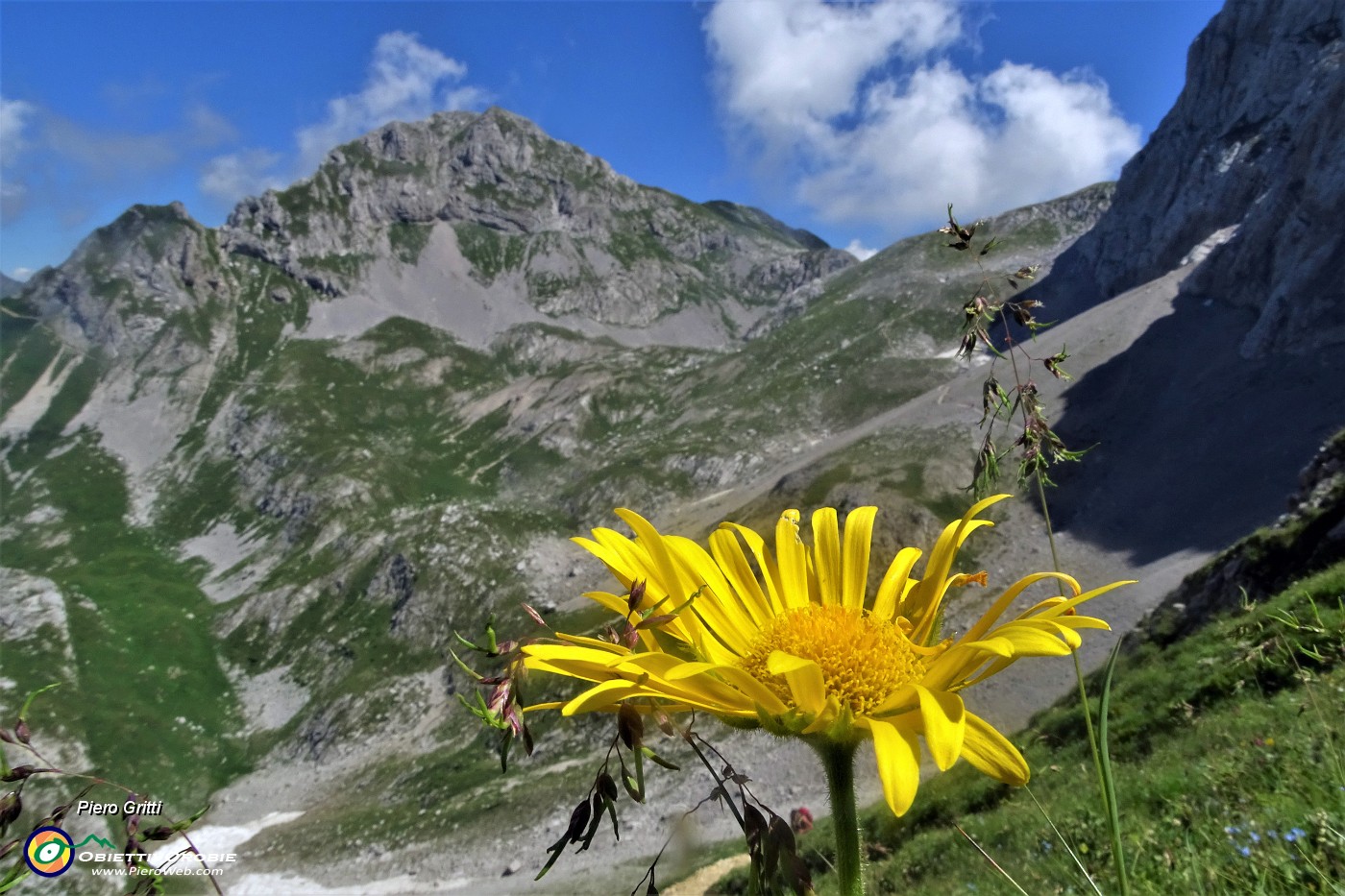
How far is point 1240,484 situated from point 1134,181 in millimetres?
104524

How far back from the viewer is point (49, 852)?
3.70 meters

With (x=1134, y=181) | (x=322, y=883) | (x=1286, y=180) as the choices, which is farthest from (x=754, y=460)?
(x=1134, y=181)

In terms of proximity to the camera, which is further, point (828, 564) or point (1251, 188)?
point (1251, 188)

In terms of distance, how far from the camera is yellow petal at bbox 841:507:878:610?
2873 mm

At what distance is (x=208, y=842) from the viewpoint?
6656 centimetres

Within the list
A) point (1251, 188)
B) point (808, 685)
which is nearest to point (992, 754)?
point (808, 685)

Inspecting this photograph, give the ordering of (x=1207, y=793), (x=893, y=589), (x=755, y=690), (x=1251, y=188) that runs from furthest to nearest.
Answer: (x=1251, y=188)
(x=1207, y=793)
(x=893, y=589)
(x=755, y=690)

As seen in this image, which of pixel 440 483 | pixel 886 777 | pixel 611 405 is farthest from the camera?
pixel 611 405

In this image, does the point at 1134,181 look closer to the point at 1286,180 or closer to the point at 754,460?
the point at 1286,180

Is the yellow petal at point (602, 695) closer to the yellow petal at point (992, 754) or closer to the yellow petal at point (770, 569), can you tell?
the yellow petal at point (992, 754)

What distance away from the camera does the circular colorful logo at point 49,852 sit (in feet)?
11.5

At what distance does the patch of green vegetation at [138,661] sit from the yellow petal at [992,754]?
61.7m

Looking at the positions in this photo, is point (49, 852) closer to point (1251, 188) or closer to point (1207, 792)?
point (1207, 792)

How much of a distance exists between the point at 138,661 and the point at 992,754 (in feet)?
420
